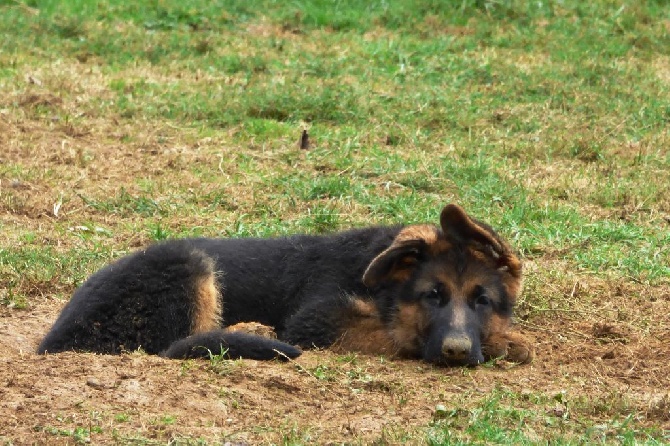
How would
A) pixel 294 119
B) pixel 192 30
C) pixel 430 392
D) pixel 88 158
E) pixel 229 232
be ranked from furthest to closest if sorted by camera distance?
pixel 192 30 → pixel 294 119 → pixel 88 158 → pixel 229 232 → pixel 430 392

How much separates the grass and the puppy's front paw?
2.76ft

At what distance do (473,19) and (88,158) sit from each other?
7.07 meters

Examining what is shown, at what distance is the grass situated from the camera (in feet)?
30.7

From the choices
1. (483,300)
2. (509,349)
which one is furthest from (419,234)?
(509,349)

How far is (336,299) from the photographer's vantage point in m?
7.76

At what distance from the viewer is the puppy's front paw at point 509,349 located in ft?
24.6

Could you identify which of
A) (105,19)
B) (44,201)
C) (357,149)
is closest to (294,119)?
(357,149)

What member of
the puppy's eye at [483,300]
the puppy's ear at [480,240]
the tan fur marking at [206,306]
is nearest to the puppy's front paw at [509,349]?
the puppy's eye at [483,300]

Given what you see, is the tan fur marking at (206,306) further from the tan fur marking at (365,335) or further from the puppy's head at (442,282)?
the puppy's head at (442,282)

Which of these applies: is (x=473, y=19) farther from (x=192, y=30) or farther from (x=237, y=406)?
(x=237, y=406)

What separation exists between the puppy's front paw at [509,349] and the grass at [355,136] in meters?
0.84

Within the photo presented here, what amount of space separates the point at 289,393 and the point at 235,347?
692 millimetres

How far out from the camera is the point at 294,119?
13.5m

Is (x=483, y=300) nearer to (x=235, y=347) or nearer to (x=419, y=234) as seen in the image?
(x=419, y=234)
